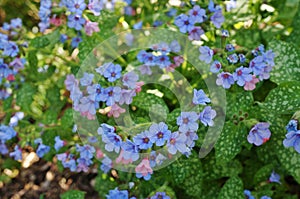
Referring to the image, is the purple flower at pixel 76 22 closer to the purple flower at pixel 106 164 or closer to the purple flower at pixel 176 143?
the purple flower at pixel 106 164

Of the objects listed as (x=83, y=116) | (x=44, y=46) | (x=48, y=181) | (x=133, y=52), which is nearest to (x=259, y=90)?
(x=133, y=52)

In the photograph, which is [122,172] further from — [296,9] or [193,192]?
[296,9]

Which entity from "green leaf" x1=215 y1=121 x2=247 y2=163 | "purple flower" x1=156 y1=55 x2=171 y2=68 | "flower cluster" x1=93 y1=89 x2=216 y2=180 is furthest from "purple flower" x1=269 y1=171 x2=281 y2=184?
"purple flower" x1=156 y1=55 x2=171 y2=68

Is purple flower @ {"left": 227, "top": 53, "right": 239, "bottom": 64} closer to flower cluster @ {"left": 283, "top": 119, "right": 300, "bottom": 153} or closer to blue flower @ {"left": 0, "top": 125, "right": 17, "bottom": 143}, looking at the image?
flower cluster @ {"left": 283, "top": 119, "right": 300, "bottom": 153}

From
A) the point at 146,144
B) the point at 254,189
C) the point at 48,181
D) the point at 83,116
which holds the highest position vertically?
the point at 146,144

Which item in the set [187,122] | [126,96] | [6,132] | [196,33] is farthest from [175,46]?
[6,132]

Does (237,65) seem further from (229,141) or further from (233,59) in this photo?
(229,141)
